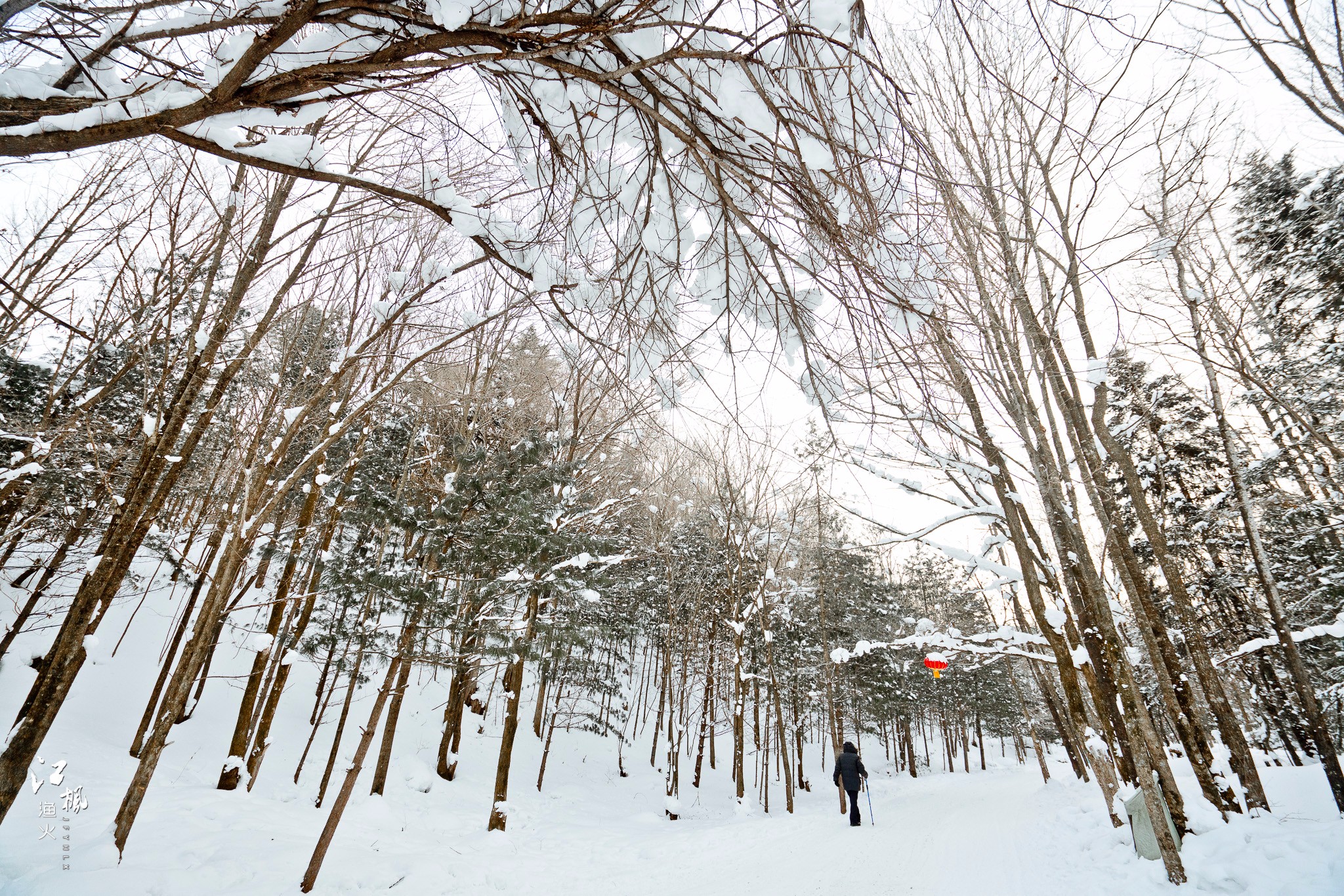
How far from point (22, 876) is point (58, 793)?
16.4 feet

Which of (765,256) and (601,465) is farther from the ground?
(601,465)

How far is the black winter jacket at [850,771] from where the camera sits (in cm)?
1018

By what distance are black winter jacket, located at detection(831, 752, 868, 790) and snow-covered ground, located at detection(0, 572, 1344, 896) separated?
797 mm

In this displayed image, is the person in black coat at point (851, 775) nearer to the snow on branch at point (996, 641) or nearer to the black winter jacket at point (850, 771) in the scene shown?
the black winter jacket at point (850, 771)

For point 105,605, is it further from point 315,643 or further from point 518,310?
point 518,310

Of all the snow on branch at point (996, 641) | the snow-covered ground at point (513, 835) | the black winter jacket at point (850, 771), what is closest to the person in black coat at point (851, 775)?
the black winter jacket at point (850, 771)

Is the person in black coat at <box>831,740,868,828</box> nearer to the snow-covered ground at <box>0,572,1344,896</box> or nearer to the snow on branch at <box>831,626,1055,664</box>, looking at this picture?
the snow-covered ground at <box>0,572,1344,896</box>

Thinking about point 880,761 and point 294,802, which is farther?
point 880,761

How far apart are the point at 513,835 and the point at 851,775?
6.45 meters

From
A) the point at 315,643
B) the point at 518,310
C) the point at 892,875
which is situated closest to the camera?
the point at 518,310

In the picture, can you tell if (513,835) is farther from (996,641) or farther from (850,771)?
(996,641)

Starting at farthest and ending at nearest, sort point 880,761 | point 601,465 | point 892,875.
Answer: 1. point 880,761
2. point 601,465
3. point 892,875

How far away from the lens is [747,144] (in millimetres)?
1504

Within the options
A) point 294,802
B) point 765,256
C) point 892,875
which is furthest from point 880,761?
point 765,256
